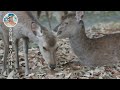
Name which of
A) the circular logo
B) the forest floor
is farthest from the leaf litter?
the circular logo

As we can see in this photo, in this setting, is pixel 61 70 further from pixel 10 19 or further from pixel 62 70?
pixel 10 19

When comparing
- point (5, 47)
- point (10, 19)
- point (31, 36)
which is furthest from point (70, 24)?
point (5, 47)

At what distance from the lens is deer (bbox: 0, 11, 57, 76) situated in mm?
4145

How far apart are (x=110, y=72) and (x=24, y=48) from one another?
40.8 inches

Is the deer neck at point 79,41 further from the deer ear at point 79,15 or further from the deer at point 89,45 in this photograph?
the deer ear at point 79,15

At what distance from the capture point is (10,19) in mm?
4391

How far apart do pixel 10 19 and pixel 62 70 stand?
2.76 feet

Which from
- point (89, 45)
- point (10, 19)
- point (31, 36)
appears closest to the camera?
point (31, 36)
